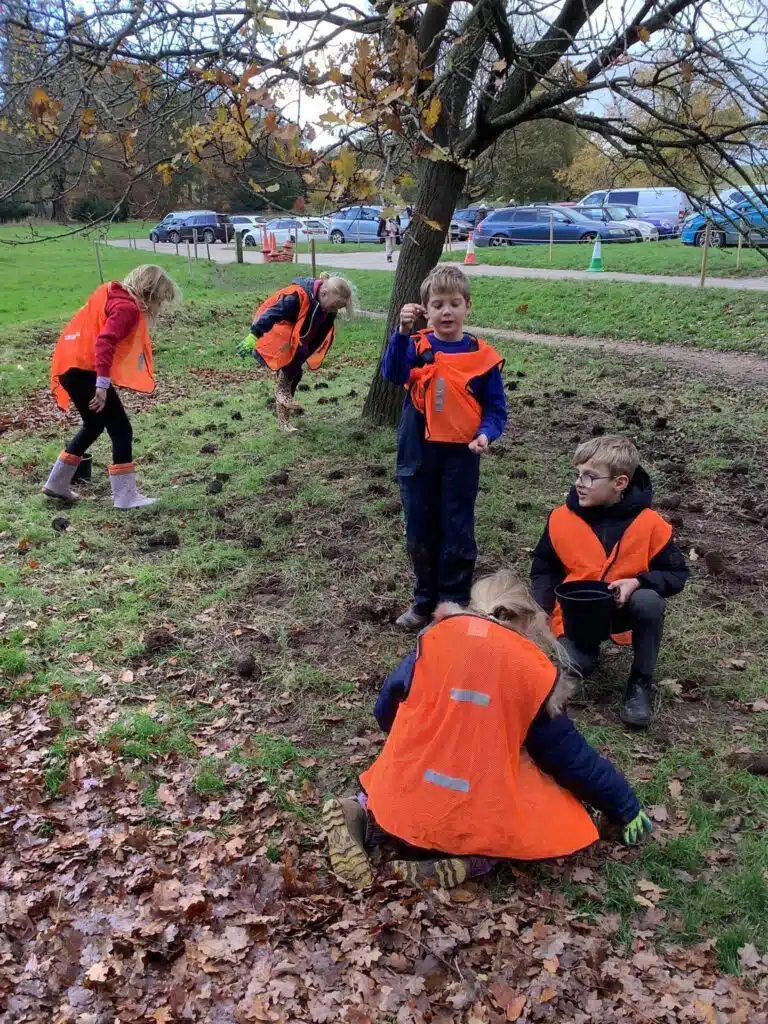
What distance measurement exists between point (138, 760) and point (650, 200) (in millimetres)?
31706

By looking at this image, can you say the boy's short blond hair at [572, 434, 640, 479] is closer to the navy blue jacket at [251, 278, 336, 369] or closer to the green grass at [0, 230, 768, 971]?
the green grass at [0, 230, 768, 971]

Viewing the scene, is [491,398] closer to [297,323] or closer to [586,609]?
Answer: [586,609]

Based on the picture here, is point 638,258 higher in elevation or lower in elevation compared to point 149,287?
higher

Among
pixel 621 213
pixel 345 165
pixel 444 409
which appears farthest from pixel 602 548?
pixel 621 213

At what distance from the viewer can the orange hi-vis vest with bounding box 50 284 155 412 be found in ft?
18.6

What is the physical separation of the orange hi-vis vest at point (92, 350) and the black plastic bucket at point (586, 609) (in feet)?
11.4

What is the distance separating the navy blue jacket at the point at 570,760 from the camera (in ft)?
8.76

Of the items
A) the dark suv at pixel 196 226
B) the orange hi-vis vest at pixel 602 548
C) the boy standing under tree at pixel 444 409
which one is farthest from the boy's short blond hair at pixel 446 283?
the dark suv at pixel 196 226

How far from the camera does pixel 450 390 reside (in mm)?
3879

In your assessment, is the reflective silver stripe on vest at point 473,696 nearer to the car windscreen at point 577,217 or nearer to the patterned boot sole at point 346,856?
the patterned boot sole at point 346,856

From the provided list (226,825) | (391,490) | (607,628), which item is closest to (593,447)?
(607,628)

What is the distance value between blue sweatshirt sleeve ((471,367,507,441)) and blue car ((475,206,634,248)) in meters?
23.0

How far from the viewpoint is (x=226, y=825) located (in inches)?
122

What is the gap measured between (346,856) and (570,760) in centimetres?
84
